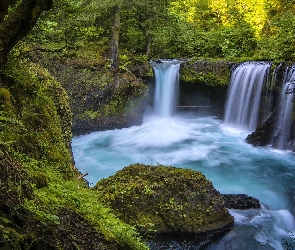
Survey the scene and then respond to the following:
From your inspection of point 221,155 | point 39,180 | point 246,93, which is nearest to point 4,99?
point 39,180

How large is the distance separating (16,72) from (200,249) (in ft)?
16.3

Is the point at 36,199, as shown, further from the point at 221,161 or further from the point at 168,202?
the point at 221,161

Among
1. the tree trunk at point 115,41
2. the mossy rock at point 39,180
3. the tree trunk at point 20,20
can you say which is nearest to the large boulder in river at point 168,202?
the mossy rock at point 39,180

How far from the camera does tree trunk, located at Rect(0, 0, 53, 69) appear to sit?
15.2 feet

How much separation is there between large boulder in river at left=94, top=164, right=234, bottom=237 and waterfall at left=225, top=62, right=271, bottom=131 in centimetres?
978

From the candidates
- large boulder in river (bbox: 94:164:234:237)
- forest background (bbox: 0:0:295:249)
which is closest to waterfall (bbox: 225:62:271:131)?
forest background (bbox: 0:0:295:249)

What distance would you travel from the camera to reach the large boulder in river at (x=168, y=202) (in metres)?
7.07

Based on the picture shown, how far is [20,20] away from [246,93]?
45.6 feet

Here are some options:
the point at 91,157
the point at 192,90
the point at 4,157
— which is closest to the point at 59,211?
the point at 4,157

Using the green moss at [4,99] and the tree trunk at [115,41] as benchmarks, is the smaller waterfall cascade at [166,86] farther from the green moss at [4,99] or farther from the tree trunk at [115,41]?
the green moss at [4,99]

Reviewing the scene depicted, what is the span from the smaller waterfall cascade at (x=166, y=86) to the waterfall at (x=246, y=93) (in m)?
3.27

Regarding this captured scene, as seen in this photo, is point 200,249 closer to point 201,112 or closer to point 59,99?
point 59,99

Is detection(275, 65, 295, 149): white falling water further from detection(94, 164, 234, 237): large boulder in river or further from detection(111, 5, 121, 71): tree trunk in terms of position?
detection(111, 5, 121, 71): tree trunk

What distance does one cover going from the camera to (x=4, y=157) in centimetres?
269
